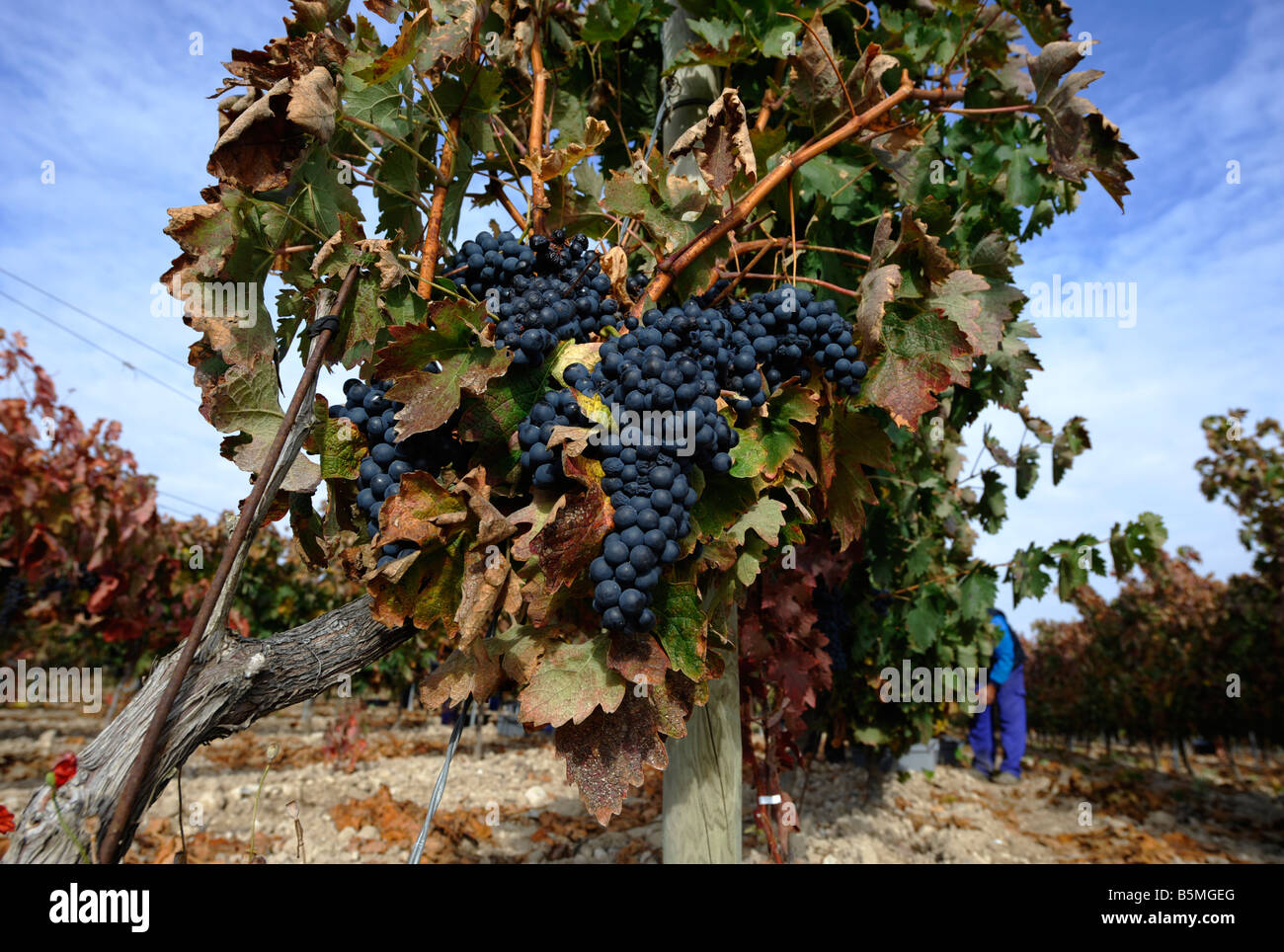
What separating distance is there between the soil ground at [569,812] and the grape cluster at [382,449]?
3.82 feet

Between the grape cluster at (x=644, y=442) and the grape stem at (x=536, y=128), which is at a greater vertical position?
the grape stem at (x=536, y=128)

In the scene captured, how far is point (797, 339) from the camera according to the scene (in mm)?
1422

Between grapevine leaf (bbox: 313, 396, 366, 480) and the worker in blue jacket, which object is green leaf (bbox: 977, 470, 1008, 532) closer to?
grapevine leaf (bbox: 313, 396, 366, 480)

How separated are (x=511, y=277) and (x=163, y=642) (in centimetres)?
1023

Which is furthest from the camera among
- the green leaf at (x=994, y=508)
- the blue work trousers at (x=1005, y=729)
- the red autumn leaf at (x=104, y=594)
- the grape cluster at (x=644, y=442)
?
the blue work trousers at (x=1005, y=729)

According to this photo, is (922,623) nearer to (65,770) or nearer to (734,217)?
(734,217)

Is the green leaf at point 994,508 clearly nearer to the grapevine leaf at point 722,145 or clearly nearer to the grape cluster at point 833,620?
the grape cluster at point 833,620

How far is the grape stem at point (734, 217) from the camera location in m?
1.40

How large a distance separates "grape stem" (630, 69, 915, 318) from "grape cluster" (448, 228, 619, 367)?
3.9 inches

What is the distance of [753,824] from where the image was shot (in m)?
4.86

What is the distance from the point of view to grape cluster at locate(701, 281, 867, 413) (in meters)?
1.42

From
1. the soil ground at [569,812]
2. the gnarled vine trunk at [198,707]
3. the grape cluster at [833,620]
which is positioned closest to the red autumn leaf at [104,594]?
the soil ground at [569,812]

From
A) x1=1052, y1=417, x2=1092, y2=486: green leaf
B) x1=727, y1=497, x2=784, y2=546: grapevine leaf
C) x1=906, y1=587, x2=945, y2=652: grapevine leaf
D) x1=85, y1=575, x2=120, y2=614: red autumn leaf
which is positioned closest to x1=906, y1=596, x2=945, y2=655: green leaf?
x1=906, y1=587, x2=945, y2=652: grapevine leaf
